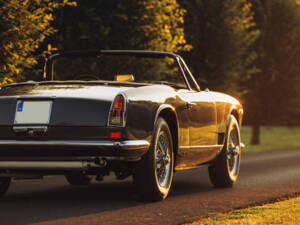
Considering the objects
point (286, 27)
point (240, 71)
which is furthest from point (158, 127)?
point (286, 27)

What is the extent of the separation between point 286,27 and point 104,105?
794 inches

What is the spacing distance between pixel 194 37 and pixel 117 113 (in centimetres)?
1353

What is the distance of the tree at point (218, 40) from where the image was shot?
20.6 metres

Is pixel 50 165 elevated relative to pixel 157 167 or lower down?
elevated

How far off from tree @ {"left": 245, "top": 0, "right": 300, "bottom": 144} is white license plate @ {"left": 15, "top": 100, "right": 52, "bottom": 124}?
770 inches

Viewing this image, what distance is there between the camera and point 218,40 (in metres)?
20.7

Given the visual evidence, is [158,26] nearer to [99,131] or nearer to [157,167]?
[157,167]

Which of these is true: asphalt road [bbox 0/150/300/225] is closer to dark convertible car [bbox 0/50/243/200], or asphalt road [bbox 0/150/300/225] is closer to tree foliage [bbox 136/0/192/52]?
dark convertible car [bbox 0/50/243/200]

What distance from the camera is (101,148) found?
721cm

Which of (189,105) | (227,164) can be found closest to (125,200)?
(189,105)

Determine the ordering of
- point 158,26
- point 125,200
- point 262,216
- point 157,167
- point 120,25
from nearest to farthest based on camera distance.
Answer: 1. point 262,216
2. point 157,167
3. point 125,200
4. point 158,26
5. point 120,25

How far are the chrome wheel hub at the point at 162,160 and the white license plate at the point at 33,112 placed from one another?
51.6 inches

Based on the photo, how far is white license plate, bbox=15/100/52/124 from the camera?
7.36 meters

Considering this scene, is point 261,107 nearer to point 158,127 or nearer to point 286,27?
point 286,27
